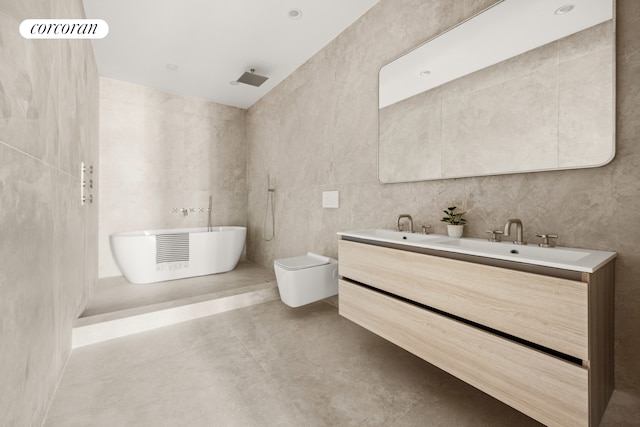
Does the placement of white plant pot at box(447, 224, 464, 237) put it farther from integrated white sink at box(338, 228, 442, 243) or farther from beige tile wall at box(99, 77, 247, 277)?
→ beige tile wall at box(99, 77, 247, 277)

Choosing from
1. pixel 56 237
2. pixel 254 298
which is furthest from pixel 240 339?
pixel 56 237

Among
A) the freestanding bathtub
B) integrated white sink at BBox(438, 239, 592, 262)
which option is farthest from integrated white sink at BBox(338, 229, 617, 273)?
the freestanding bathtub

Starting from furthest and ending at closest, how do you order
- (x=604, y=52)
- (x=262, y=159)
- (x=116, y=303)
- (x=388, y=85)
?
(x=262, y=159) → (x=116, y=303) → (x=388, y=85) → (x=604, y=52)

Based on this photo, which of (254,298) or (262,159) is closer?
(254,298)

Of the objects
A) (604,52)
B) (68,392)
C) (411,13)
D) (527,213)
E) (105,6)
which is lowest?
(68,392)

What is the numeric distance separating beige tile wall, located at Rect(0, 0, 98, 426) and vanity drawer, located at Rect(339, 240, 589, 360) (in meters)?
1.49

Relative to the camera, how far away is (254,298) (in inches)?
107

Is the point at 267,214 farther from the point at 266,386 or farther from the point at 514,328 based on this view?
the point at 514,328

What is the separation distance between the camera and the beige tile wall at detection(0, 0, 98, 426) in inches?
35.2

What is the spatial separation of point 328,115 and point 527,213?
1.85 m

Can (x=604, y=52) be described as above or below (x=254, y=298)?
above

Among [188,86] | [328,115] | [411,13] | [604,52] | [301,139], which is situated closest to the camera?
[604,52]

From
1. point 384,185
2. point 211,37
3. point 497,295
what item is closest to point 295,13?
point 211,37

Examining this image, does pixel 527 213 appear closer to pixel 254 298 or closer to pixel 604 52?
pixel 604 52
